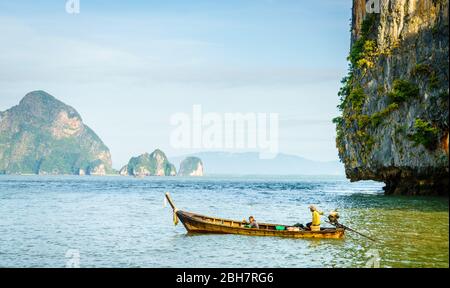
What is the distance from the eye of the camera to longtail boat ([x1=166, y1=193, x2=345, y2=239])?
84.8ft

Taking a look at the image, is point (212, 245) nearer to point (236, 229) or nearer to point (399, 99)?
point (236, 229)

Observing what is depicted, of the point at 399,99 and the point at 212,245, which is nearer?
the point at 212,245

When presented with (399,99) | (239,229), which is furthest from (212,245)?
(399,99)

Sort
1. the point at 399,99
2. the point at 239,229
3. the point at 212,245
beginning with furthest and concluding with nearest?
the point at 399,99, the point at 239,229, the point at 212,245

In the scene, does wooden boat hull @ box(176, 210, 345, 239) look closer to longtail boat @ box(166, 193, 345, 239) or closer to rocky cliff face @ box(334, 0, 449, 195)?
longtail boat @ box(166, 193, 345, 239)

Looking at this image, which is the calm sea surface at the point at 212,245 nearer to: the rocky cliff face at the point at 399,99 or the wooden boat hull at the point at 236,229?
Answer: the wooden boat hull at the point at 236,229

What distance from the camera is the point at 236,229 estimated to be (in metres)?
27.1

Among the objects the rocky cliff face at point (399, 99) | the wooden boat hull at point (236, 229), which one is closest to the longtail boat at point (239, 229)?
the wooden boat hull at point (236, 229)

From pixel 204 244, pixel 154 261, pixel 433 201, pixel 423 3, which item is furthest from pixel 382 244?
pixel 423 3

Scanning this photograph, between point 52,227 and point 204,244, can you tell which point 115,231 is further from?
point 204,244

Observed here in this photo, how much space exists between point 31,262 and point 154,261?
4781 millimetres

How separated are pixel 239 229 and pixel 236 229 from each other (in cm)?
17

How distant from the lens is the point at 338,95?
62.3 metres

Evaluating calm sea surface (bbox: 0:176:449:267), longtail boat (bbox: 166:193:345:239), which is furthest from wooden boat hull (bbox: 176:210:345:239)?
calm sea surface (bbox: 0:176:449:267)
